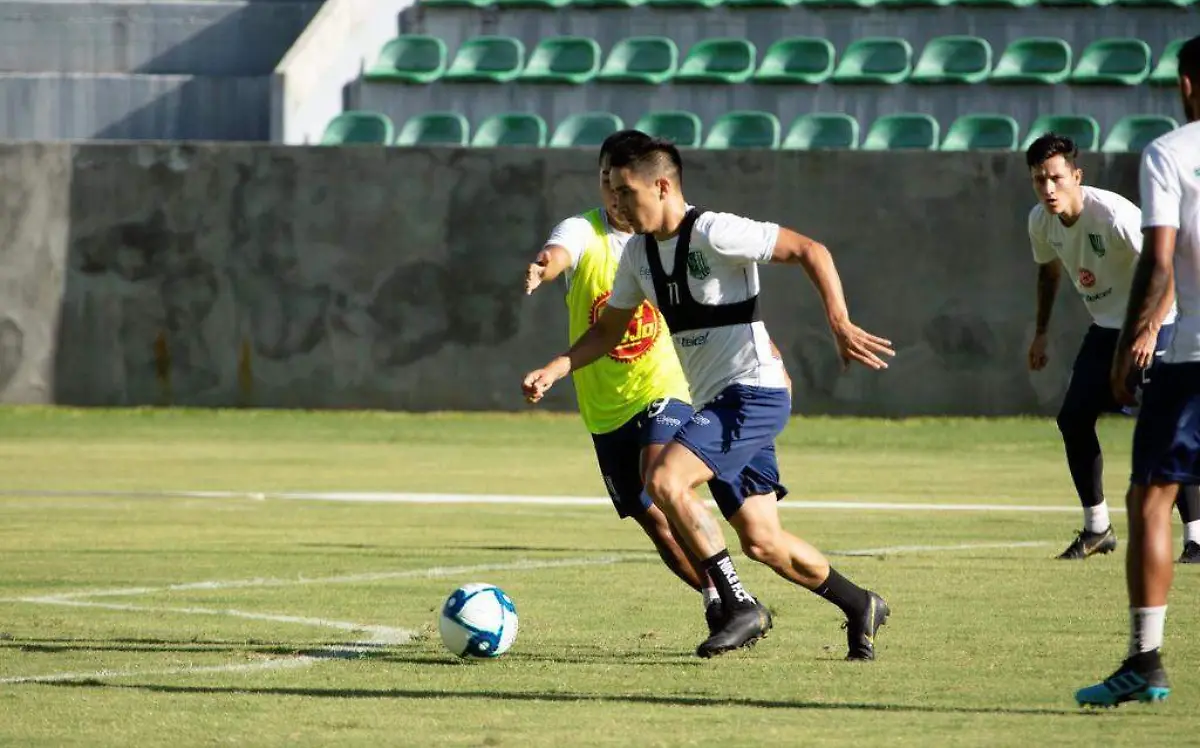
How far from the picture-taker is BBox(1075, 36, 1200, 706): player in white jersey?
6238 mm

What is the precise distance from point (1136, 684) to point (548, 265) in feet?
11.9

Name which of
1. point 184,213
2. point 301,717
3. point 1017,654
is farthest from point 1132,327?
point 184,213

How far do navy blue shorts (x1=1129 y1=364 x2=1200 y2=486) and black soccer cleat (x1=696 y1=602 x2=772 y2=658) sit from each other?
181 centimetres

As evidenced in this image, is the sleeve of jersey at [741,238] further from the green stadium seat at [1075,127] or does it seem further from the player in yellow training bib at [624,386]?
the green stadium seat at [1075,127]

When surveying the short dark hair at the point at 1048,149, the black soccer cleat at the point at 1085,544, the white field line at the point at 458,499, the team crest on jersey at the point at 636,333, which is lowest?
the white field line at the point at 458,499

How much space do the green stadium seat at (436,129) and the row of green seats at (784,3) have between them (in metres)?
2.70

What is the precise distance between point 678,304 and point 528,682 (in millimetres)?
1600

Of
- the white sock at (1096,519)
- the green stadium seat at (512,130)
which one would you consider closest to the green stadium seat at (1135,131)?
the green stadium seat at (512,130)

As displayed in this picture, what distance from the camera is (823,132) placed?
2536 cm

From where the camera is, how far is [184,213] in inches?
938

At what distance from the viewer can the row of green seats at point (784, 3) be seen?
2667 cm

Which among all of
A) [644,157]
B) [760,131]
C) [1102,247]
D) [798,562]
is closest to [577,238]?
[644,157]

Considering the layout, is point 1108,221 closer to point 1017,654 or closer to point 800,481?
point 1017,654

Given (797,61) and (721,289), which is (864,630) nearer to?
(721,289)
